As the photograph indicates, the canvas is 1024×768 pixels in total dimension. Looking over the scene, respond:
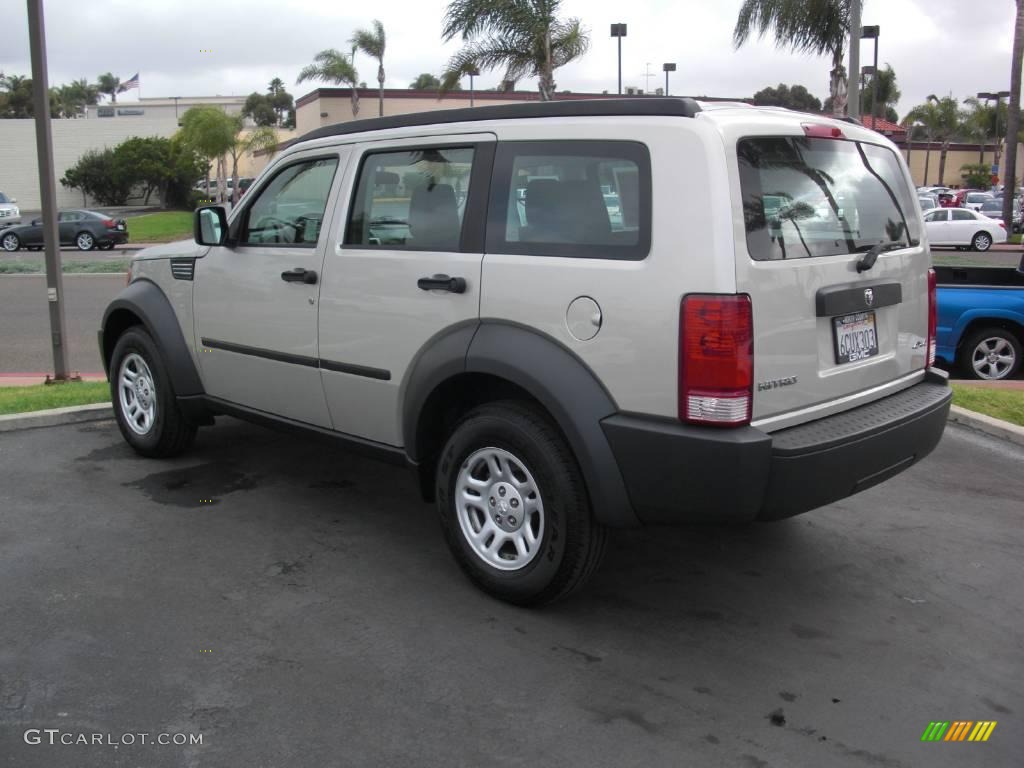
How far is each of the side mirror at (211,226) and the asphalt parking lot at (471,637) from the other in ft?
4.60

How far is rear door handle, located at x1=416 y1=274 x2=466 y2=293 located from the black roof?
2.30 feet

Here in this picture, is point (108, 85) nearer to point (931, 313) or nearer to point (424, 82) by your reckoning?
point (424, 82)

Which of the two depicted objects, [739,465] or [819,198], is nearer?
[739,465]

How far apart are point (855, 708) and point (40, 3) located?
25.4ft

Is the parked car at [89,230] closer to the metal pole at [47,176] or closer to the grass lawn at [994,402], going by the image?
the metal pole at [47,176]

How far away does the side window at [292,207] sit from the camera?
4746 millimetres

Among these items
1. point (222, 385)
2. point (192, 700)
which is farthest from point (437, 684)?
point (222, 385)

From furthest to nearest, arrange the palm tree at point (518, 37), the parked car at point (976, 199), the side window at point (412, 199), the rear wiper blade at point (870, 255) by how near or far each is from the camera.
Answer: the parked car at point (976, 199) → the palm tree at point (518, 37) → the side window at point (412, 199) → the rear wiper blade at point (870, 255)

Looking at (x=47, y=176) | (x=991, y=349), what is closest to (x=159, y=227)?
(x=47, y=176)

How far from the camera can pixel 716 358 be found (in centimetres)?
326

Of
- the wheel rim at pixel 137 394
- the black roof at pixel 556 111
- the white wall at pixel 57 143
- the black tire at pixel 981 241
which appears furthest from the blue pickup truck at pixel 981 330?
the white wall at pixel 57 143

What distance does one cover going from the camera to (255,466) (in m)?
5.92

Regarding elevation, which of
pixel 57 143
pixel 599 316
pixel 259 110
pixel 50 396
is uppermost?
pixel 259 110

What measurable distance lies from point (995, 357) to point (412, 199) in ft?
22.1
